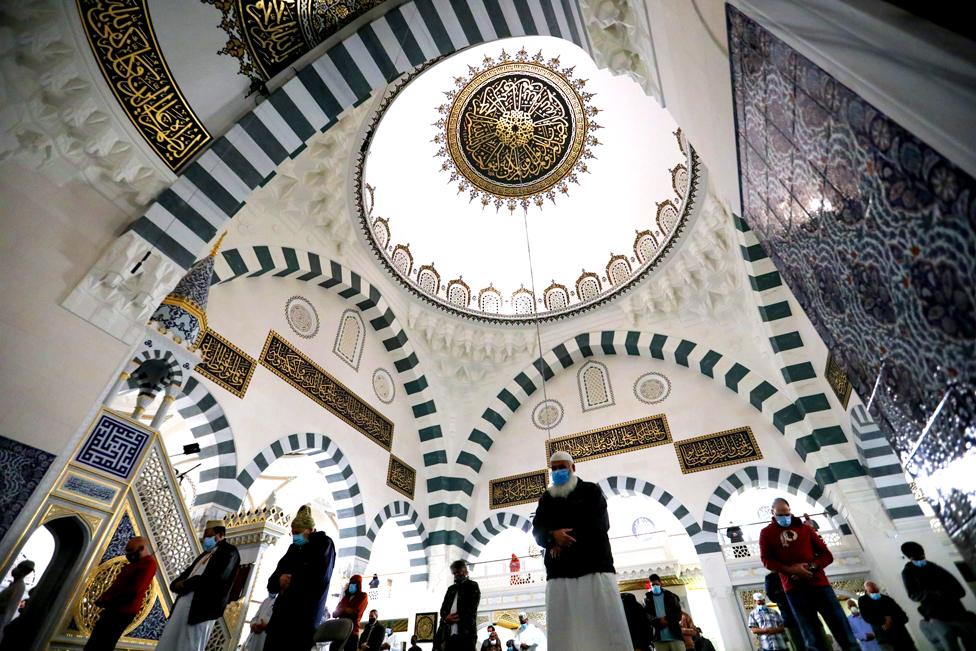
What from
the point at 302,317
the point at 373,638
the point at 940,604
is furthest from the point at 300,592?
the point at 302,317

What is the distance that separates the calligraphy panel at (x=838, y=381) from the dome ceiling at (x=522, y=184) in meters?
2.82

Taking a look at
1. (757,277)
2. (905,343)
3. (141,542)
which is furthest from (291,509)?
(905,343)

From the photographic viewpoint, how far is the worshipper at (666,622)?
129 inches

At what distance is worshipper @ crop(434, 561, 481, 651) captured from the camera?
265 centimetres

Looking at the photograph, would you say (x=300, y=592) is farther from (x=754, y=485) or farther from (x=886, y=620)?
(x=754, y=485)

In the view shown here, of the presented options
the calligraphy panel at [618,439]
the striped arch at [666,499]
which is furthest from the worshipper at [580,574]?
the calligraphy panel at [618,439]

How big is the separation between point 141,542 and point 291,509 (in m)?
8.43

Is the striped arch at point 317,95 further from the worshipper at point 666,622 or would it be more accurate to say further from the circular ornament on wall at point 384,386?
the worshipper at point 666,622

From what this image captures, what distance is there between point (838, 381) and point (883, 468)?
1.05 metres

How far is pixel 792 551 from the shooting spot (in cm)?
228

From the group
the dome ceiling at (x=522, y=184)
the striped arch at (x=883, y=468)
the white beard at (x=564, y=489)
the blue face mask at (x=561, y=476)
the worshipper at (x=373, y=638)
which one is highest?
the dome ceiling at (x=522, y=184)

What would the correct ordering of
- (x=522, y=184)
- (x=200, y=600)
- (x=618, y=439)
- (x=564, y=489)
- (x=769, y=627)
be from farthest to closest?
1. (x=522, y=184)
2. (x=618, y=439)
3. (x=769, y=627)
4. (x=200, y=600)
5. (x=564, y=489)

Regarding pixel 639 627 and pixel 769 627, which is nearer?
pixel 639 627

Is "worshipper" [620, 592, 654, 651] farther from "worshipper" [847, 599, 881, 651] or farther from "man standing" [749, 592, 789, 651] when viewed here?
"worshipper" [847, 599, 881, 651]
